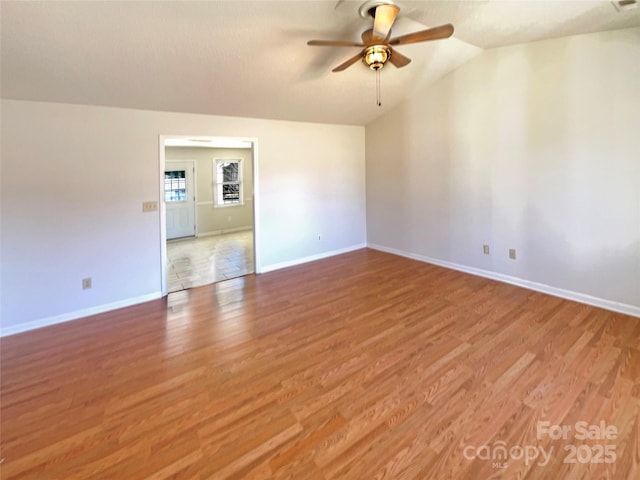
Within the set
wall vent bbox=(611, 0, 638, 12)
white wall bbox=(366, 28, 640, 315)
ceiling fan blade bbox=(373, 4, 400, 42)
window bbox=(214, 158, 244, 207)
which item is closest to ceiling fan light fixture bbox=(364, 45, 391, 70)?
ceiling fan blade bbox=(373, 4, 400, 42)

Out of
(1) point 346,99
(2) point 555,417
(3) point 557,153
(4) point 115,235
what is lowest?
(2) point 555,417

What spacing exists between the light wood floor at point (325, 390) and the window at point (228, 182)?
17.3 feet

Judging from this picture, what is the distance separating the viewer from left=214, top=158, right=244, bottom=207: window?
8.34 metres

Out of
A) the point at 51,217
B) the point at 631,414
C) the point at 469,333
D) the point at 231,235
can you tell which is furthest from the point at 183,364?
the point at 231,235

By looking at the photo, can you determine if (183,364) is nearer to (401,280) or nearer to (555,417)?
(555,417)

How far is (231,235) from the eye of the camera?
8188 millimetres

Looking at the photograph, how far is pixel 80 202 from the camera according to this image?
3.34 metres

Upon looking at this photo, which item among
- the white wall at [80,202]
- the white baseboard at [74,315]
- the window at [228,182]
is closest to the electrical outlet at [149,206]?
the white wall at [80,202]

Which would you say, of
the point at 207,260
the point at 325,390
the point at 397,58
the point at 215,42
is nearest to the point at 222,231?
the point at 207,260

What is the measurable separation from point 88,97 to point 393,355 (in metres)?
3.94

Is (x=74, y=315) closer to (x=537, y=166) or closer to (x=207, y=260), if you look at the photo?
(x=207, y=260)

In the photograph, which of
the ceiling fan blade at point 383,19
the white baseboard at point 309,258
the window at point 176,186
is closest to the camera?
the ceiling fan blade at point 383,19

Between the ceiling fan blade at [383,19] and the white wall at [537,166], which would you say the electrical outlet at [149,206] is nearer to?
the ceiling fan blade at [383,19]

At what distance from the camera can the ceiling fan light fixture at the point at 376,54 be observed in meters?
2.51
